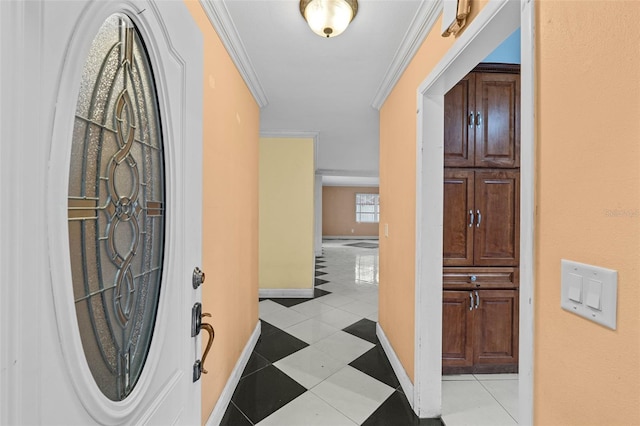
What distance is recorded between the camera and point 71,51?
0.45 metres

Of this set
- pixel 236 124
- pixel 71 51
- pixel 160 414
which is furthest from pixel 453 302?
pixel 71 51

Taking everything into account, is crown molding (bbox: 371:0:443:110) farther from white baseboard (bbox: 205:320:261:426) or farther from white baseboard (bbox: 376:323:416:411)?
white baseboard (bbox: 205:320:261:426)

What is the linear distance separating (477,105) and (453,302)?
1.49 m

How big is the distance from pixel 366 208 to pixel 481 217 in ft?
34.4

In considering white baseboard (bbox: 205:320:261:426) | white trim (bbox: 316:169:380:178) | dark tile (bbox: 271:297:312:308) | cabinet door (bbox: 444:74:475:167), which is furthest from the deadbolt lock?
white trim (bbox: 316:169:380:178)

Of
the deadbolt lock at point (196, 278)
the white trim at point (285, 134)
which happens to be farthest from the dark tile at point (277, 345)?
Answer: the white trim at point (285, 134)

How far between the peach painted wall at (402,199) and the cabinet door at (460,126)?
34 centimetres

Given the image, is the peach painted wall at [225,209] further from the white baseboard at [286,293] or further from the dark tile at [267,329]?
the white baseboard at [286,293]

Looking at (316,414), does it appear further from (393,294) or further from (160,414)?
(160,414)

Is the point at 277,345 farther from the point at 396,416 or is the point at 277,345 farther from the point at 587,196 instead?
the point at 587,196

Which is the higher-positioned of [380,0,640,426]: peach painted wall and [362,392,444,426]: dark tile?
[380,0,640,426]: peach painted wall

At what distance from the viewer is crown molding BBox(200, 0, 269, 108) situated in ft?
4.60

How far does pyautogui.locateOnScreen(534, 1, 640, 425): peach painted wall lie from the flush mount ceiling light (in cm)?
89

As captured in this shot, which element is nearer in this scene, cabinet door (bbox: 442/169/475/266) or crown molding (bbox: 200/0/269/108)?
crown molding (bbox: 200/0/269/108)
